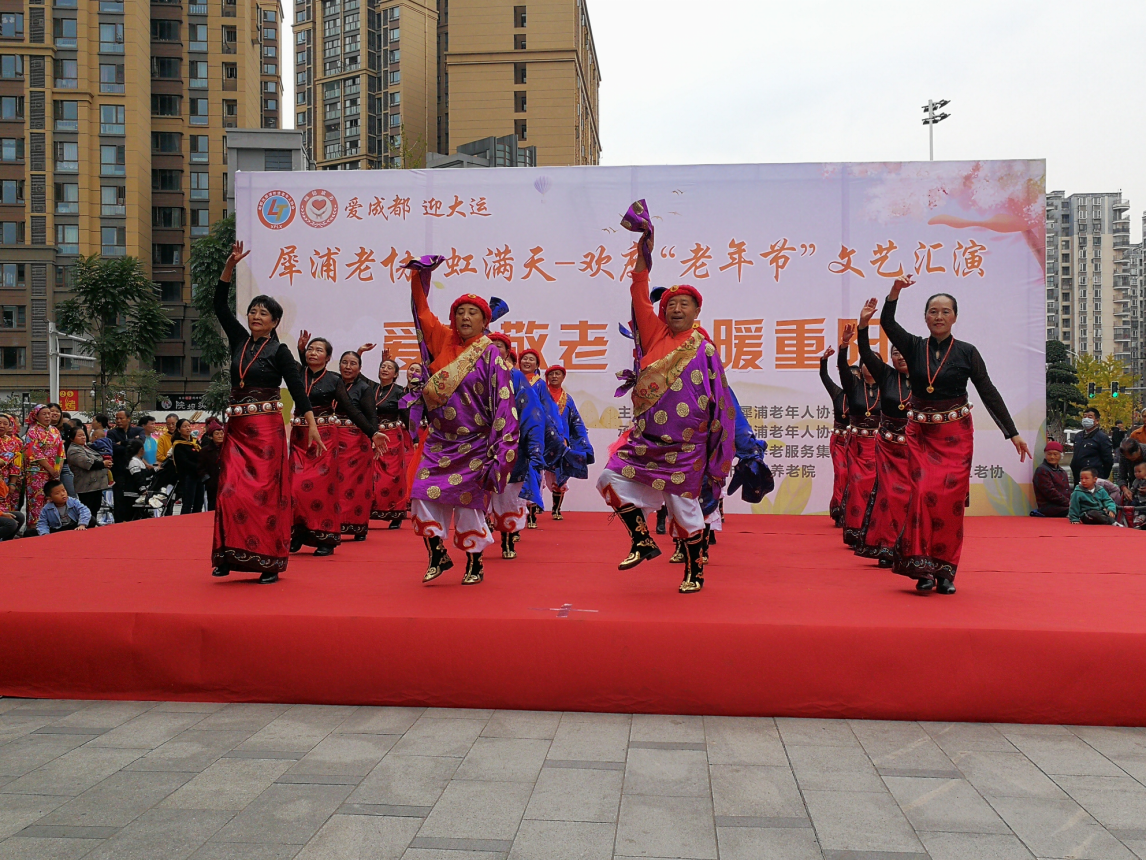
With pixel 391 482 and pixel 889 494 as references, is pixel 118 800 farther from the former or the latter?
pixel 391 482

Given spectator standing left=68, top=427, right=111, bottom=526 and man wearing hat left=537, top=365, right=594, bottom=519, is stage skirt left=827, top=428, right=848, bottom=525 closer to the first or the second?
man wearing hat left=537, top=365, right=594, bottom=519

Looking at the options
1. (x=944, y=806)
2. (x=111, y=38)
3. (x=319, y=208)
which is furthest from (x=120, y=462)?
(x=111, y=38)

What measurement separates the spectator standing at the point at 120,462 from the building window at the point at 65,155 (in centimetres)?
3024

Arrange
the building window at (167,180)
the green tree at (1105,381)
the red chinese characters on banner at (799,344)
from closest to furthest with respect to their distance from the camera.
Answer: the red chinese characters on banner at (799,344)
the green tree at (1105,381)
the building window at (167,180)

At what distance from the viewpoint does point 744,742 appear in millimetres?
2822

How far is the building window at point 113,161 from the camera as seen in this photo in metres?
35.0

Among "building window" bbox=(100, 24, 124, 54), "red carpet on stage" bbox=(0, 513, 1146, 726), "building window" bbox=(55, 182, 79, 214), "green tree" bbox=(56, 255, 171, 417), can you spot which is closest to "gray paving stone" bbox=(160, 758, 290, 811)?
"red carpet on stage" bbox=(0, 513, 1146, 726)

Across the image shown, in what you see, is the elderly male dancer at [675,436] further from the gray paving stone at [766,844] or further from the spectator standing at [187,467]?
the spectator standing at [187,467]

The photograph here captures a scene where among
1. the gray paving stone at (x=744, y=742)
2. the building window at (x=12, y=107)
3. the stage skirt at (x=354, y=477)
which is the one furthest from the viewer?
the building window at (x=12, y=107)

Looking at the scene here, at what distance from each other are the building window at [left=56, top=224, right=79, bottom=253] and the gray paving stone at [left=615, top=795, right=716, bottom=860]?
123 ft

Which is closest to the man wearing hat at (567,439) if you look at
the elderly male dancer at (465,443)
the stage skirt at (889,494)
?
the stage skirt at (889,494)

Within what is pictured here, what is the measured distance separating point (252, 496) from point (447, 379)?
1061 millimetres

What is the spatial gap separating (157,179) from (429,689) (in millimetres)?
39497

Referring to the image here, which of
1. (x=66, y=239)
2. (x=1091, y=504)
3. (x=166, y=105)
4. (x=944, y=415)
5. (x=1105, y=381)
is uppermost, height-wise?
(x=166, y=105)
